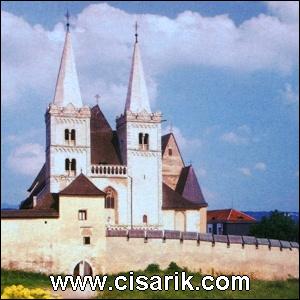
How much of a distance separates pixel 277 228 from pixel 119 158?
1271 cm

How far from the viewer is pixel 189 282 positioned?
3444 centimetres

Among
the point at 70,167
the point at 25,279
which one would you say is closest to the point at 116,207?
the point at 70,167

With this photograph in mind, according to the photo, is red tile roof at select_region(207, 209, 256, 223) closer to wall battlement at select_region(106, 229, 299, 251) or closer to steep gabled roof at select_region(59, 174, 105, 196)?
wall battlement at select_region(106, 229, 299, 251)

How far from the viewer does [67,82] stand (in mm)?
51719

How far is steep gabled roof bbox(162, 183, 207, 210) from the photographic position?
52281 millimetres

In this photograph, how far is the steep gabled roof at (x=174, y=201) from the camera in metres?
52.3

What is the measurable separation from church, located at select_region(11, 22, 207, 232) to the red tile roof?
43.5 ft

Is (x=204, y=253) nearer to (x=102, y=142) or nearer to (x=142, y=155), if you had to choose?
(x=142, y=155)

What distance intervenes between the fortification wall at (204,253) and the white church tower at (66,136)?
11.3m

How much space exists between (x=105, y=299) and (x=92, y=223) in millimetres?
12730

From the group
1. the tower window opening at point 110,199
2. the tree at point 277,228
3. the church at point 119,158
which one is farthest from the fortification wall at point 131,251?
the tower window opening at point 110,199

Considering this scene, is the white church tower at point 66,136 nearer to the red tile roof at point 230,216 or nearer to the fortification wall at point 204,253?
the fortification wall at point 204,253

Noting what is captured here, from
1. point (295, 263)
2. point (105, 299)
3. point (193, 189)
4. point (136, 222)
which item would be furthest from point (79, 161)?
point (105, 299)

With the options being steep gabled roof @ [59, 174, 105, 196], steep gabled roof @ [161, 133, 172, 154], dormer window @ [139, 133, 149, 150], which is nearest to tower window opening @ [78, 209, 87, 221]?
steep gabled roof @ [59, 174, 105, 196]
